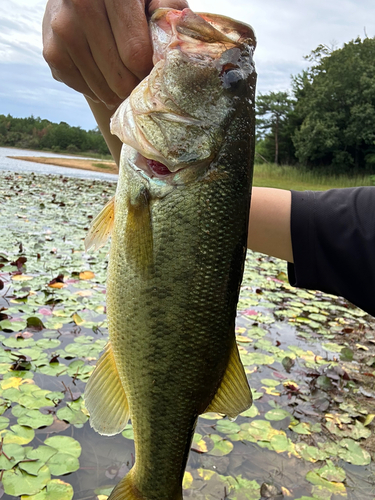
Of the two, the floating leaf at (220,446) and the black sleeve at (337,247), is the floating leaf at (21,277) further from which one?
the black sleeve at (337,247)

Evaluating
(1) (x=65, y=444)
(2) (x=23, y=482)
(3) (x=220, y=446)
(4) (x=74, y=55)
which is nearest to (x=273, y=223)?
(4) (x=74, y=55)

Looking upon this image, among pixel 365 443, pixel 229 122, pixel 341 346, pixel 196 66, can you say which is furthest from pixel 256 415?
pixel 196 66

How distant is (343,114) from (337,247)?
138 ft

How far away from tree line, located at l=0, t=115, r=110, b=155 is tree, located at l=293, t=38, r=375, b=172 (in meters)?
45.0

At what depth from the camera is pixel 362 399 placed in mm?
3436

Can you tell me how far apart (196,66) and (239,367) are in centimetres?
115

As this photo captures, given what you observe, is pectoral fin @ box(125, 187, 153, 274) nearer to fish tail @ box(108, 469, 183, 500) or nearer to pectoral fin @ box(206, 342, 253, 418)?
pectoral fin @ box(206, 342, 253, 418)

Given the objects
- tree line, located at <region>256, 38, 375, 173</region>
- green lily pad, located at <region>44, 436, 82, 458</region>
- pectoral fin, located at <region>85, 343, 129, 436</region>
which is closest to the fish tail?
pectoral fin, located at <region>85, 343, 129, 436</region>

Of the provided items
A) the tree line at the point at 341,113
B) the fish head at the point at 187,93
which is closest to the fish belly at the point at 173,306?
the fish head at the point at 187,93

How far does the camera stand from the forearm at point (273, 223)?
7.07 ft

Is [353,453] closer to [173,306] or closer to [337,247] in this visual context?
[337,247]

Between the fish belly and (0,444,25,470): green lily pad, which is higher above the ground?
the fish belly

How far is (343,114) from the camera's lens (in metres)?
39.2

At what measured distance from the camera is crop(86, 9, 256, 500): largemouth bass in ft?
4.73
